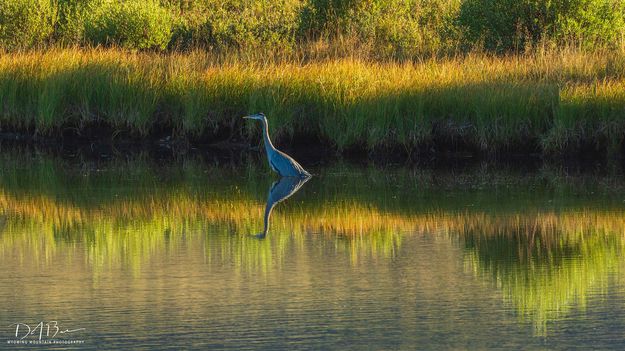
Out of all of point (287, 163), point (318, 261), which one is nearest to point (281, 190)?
point (287, 163)

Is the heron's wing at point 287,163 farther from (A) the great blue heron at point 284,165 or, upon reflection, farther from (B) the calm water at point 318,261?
(B) the calm water at point 318,261

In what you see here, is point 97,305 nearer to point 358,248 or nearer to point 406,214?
point 358,248

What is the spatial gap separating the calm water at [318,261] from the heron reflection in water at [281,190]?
0.06 meters

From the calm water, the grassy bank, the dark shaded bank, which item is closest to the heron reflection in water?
the calm water

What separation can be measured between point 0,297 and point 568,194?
6.51m

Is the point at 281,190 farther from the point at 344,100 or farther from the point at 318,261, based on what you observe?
the point at 318,261

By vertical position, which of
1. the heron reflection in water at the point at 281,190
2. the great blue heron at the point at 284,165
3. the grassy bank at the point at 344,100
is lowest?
the heron reflection in water at the point at 281,190

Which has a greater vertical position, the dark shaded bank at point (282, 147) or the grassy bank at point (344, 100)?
the grassy bank at point (344, 100)

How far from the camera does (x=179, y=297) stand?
791 centimetres

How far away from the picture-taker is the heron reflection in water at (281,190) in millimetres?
11914

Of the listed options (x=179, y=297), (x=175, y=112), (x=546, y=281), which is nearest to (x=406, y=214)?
(x=546, y=281)

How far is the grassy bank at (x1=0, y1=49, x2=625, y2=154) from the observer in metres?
15.3

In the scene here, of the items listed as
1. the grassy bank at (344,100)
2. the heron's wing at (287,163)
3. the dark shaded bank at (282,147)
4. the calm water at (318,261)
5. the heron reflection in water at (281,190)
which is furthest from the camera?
the grassy bank at (344,100)

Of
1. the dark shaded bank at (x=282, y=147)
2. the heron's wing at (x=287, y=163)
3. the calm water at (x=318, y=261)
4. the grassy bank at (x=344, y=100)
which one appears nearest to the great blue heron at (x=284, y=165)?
the heron's wing at (x=287, y=163)
